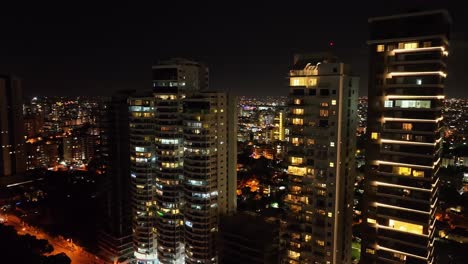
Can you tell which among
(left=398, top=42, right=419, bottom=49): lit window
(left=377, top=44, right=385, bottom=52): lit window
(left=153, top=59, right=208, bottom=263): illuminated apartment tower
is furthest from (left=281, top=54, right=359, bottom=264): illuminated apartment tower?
(left=153, top=59, right=208, bottom=263): illuminated apartment tower

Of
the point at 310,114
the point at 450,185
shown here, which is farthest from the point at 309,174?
the point at 450,185

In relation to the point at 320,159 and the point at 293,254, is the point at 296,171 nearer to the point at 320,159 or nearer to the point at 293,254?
the point at 320,159

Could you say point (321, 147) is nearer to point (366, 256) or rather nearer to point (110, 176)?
point (366, 256)

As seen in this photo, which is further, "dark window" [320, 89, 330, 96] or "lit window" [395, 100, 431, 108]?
"dark window" [320, 89, 330, 96]

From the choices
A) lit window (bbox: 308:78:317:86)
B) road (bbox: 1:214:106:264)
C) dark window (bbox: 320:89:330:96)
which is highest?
lit window (bbox: 308:78:317:86)

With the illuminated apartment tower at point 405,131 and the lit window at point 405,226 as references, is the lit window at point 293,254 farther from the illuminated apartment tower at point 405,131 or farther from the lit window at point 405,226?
the lit window at point 405,226

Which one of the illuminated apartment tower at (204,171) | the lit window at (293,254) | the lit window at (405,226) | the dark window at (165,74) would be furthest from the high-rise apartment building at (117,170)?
the lit window at (405,226)

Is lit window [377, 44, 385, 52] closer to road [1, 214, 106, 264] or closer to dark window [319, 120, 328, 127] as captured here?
dark window [319, 120, 328, 127]
